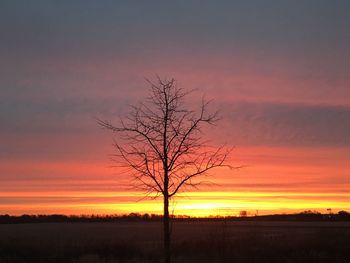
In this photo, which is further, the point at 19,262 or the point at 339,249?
the point at 339,249

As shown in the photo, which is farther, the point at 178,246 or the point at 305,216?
the point at 305,216

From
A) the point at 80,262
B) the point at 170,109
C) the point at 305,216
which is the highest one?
the point at 305,216

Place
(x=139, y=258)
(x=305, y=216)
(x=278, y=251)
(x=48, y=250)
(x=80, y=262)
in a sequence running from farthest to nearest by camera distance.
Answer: (x=305, y=216) < (x=48, y=250) < (x=278, y=251) < (x=139, y=258) < (x=80, y=262)

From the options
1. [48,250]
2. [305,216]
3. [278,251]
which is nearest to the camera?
[278,251]

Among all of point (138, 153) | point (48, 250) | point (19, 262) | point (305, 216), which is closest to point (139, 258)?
point (19, 262)

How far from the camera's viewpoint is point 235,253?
115 ft

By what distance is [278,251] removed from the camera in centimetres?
3928

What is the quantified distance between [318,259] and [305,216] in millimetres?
125888

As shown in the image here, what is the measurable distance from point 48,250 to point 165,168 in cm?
3008

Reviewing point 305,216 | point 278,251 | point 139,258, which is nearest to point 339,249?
point 278,251

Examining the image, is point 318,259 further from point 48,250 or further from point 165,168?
point 165,168

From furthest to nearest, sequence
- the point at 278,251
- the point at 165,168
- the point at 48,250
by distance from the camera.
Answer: the point at 48,250, the point at 278,251, the point at 165,168

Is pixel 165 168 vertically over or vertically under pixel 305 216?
under

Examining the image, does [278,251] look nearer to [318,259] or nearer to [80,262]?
[318,259]
